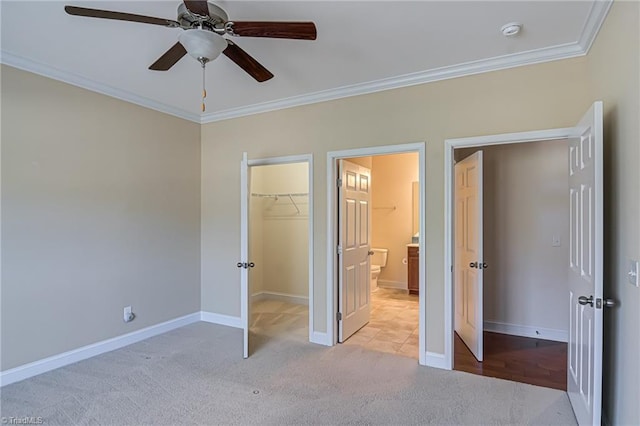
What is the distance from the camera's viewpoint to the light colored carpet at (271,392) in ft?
7.91

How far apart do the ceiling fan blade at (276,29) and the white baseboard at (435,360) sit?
2800 millimetres

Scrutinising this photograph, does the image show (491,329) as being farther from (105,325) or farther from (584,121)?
(105,325)

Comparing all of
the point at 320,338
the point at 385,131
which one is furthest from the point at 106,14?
the point at 320,338

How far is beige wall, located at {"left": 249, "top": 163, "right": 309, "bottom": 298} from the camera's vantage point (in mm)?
5465

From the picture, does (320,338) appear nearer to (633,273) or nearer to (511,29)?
(633,273)

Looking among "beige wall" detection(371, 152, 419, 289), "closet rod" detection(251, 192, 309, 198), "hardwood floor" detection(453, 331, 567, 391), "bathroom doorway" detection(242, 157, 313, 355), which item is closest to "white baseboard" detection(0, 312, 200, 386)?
"bathroom doorway" detection(242, 157, 313, 355)

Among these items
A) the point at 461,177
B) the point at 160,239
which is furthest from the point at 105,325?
the point at 461,177

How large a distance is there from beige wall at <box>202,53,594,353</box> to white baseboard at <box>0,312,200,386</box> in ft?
1.85

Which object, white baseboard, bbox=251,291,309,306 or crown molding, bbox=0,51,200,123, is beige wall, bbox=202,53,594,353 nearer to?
crown molding, bbox=0,51,200,123

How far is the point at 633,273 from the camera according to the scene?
5.80ft

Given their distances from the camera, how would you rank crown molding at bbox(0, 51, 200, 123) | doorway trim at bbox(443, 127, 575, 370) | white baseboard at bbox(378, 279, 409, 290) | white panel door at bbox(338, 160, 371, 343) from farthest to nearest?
white baseboard at bbox(378, 279, 409, 290) < white panel door at bbox(338, 160, 371, 343) < doorway trim at bbox(443, 127, 575, 370) < crown molding at bbox(0, 51, 200, 123)

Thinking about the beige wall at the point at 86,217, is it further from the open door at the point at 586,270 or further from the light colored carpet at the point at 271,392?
the open door at the point at 586,270

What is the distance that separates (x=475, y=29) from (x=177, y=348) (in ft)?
12.7

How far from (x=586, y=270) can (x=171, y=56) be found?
9.60 ft
